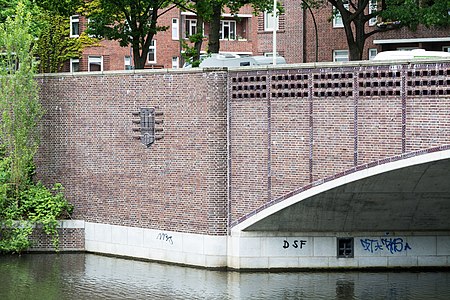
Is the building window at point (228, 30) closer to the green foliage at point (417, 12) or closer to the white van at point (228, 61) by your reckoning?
the green foliage at point (417, 12)

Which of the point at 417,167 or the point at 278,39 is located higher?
the point at 278,39

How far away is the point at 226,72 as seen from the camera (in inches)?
1289

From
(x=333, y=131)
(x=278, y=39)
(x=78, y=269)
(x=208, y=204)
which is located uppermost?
(x=278, y=39)

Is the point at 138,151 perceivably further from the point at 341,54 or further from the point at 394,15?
the point at 341,54

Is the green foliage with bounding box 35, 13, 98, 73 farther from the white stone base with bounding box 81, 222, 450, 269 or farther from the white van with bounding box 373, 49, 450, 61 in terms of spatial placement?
the white van with bounding box 373, 49, 450, 61

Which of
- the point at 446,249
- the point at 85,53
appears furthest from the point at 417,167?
the point at 85,53

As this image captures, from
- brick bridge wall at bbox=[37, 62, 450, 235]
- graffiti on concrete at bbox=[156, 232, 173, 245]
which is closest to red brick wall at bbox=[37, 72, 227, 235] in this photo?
brick bridge wall at bbox=[37, 62, 450, 235]

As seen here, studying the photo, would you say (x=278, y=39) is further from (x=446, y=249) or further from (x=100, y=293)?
(x=100, y=293)

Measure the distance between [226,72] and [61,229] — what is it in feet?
28.5

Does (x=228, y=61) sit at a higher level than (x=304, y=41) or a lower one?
lower

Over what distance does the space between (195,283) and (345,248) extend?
4873mm

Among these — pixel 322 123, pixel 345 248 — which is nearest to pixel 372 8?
pixel 345 248

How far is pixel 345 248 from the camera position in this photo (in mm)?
32594

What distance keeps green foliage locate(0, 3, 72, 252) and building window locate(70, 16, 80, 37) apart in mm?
25708
